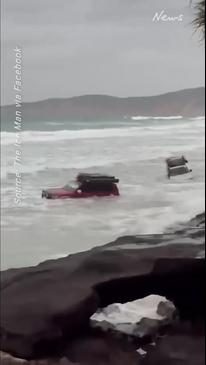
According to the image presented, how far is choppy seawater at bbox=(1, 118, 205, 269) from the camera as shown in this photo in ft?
3.68

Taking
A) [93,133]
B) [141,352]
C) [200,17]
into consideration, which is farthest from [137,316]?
[200,17]

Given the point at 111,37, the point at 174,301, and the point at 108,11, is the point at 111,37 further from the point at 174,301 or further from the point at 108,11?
the point at 174,301

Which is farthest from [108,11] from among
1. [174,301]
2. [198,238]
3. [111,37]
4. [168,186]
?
[174,301]

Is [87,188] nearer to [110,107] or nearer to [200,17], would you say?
[110,107]

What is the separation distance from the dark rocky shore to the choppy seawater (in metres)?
0.03

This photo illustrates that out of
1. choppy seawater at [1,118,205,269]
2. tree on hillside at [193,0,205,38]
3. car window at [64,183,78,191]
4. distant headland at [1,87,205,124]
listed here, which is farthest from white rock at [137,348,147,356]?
tree on hillside at [193,0,205,38]

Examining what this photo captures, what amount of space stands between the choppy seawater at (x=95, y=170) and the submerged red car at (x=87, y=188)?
12mm

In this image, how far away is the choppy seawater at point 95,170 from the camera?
44.2 inches

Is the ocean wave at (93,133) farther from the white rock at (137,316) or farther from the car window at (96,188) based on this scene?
the white rock at (137,316)

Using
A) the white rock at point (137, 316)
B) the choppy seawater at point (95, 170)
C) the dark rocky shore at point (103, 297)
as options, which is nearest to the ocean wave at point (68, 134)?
the choppy seawater at point (95, 170)

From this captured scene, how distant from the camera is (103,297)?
3.66 feet

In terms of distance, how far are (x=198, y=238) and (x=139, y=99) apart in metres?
0.31

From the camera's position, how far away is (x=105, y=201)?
115 centimetres

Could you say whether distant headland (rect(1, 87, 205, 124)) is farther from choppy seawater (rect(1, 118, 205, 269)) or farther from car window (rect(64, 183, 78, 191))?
car window (rect(64, 183, 78, 191))
